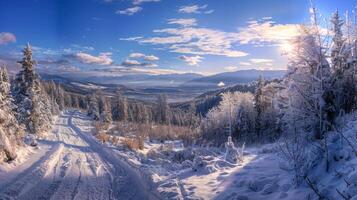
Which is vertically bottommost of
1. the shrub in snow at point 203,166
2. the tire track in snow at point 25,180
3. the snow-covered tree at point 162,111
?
the snow-covered tree at point 162,111

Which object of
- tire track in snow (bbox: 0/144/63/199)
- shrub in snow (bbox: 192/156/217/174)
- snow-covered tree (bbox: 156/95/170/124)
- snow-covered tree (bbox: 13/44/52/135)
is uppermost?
snow-covered tree (bbox: 13/44/52/135)

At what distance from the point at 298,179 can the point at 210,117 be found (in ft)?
178

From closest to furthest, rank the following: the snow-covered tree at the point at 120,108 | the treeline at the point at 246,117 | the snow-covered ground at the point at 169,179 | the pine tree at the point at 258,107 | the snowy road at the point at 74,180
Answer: the snow-covered ground at the point at 169,179 < the snowy road at the point at 74,180 < the treeline at the point at 246,117 < the pine tree at the point at 258,107 < the snow-covered tree at the point at 120,108

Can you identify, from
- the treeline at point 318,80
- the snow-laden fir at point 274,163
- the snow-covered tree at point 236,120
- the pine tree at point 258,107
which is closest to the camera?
the snow-laden fir at point 274,163

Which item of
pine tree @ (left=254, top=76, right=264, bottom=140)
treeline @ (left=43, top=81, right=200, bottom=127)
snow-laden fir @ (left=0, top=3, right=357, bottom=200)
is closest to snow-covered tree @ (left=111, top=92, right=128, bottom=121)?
treeline @ (left=43, top=81, right=200, bottom=127)

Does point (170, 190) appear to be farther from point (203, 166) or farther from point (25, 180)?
point (25, 180)

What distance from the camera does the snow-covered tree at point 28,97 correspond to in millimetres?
31953

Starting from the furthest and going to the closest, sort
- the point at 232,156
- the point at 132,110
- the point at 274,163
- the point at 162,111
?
the point at 162,111, the point at 132,110, the point at 232,156, the point at 274,163

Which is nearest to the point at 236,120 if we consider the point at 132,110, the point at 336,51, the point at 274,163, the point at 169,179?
the point at 336,51

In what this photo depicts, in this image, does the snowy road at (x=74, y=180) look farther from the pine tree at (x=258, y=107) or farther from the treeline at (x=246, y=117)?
the pine tree at (x=258, y=107)

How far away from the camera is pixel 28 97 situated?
109 feet

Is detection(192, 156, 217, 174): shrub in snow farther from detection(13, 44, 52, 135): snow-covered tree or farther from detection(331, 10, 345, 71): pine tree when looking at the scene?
detection(13, 44, 52, 135): snow-covered tree

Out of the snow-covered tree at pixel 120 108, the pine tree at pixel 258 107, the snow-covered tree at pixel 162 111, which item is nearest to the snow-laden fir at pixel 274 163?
the pine tree at pixel 258 107

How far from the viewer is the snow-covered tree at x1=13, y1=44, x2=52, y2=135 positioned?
3195 cm
